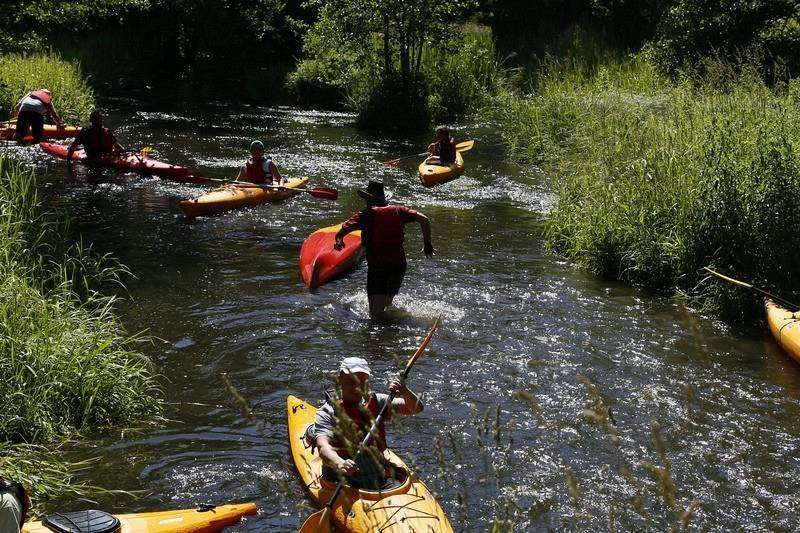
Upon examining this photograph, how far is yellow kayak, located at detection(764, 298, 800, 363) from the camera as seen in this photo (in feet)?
24.2

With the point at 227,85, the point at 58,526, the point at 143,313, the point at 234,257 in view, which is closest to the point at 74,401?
the point at 58,526

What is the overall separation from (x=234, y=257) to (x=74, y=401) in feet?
14.7

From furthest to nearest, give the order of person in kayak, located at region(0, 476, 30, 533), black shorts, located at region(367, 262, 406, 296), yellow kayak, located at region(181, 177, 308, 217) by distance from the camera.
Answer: yellow kayak, located at region(181, 177, 308, 217)
black shorts, located at region(367, 262, 406, 296)
person in kayak, located at region(0, 476, 30, 533)

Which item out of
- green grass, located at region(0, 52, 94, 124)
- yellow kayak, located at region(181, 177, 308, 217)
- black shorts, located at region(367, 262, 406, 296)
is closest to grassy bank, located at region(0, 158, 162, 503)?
black shorts, located at region(367, 262, 406, 296)

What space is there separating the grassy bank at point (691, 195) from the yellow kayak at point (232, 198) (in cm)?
394

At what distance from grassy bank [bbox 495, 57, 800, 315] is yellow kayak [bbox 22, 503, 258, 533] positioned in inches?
217

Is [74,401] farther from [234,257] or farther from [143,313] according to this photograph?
[234,257]

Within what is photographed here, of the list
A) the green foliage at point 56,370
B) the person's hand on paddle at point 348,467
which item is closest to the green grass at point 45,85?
the green foliage at point 56,370

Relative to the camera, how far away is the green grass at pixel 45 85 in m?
17.4

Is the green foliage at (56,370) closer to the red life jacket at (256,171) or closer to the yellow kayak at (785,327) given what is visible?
the yellow kayak at (785,327)

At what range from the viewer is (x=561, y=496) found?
214 inches

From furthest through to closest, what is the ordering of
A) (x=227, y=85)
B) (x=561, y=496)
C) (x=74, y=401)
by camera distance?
1. (x=227, y=85)
2. (x=74, y=401)
3. (x=561, y=496)

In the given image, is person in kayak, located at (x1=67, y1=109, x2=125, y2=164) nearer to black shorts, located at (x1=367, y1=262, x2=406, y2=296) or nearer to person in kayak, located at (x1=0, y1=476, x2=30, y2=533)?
black shorts, located at (x1=367, y1=262, x2=406, y2=296)

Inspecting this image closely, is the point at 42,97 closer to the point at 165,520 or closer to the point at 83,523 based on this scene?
the point at 165,520
